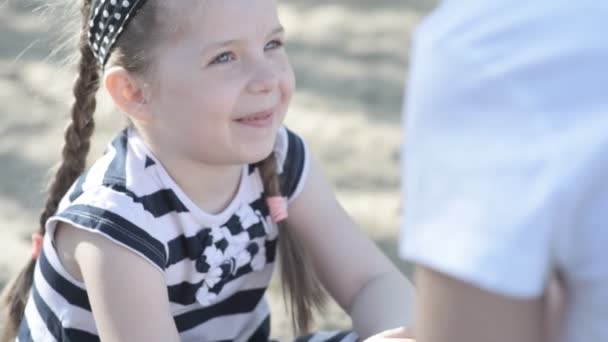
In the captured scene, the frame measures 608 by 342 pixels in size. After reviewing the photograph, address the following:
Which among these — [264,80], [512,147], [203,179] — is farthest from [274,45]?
[512,147]

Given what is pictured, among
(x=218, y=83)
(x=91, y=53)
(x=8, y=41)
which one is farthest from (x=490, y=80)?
(x=8, y=41)

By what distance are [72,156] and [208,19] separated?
35 cm

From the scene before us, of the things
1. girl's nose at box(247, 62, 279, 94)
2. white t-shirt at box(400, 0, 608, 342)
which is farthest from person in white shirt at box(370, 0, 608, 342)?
girl's nose at box(247, 62, 279, 94)

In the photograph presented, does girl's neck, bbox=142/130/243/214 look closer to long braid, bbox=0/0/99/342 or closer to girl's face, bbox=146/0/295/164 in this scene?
girl's face, bbox=146/0/295/164

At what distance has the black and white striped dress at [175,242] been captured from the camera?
1.46m

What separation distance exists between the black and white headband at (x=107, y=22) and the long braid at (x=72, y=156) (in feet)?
0.13

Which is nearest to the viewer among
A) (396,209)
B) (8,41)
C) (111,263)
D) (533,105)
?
(533,105)

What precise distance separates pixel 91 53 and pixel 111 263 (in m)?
0.32

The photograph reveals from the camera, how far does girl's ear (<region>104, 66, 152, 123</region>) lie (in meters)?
1.50

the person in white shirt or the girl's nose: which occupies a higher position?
the girl's nose

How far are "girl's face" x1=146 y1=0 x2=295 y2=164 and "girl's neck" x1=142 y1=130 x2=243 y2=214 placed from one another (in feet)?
0.07

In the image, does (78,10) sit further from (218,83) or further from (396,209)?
(396,209)

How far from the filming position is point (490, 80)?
2.47 ft

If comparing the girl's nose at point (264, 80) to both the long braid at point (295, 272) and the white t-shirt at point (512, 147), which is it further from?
the white t-shirt at point (512, 147)
